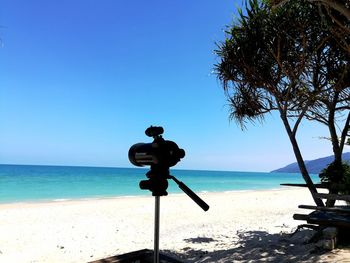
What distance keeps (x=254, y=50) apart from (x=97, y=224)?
21.5 ft

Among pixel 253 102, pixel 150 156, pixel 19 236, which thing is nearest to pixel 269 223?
pixel 253 102

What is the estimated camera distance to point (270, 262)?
16.3 feet

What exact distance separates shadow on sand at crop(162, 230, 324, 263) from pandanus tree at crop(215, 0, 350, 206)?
967 millimetres

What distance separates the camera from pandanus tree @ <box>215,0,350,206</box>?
18.8 ft

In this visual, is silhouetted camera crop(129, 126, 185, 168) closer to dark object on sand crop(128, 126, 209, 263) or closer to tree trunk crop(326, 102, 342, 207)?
dark object on sand crop(128, 126, 209, 263)

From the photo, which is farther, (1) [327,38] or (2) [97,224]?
(2) [97,224]

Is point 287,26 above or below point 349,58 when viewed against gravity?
above

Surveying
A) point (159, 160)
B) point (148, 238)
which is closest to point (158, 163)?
point (159, 160)

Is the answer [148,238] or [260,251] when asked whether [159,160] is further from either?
[148,238]

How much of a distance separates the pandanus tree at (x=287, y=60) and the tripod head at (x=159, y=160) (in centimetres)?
468

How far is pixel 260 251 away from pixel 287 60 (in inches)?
127

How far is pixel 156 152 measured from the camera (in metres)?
1.50

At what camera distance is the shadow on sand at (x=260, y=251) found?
202 inches

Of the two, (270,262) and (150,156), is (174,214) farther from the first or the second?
(150,156)
